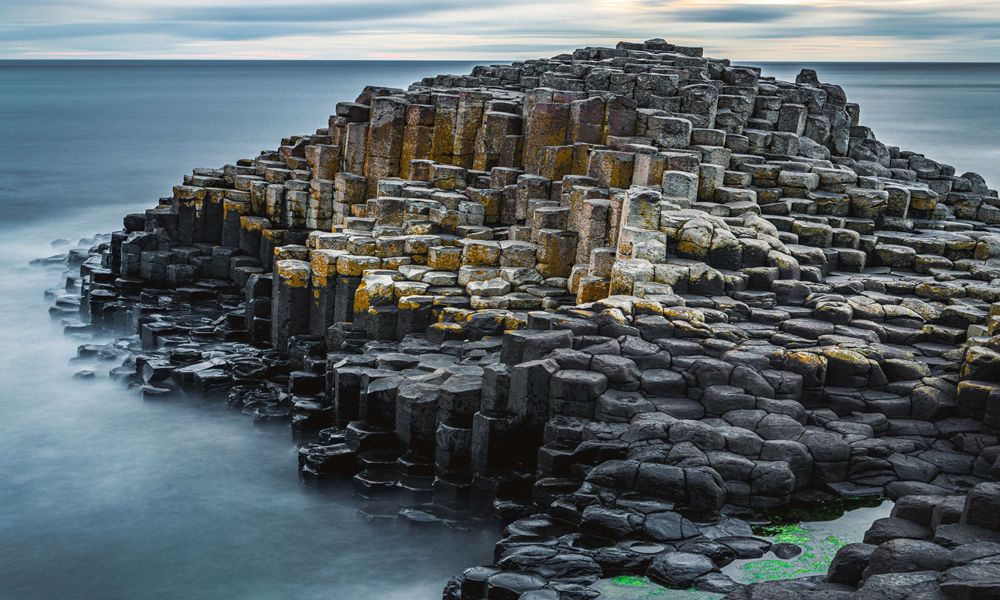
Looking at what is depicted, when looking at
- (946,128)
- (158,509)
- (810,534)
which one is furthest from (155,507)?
(946,128)

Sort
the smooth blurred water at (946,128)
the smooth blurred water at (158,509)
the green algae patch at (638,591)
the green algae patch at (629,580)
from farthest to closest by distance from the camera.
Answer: the smooth blurred water at (946,128), the smooth blurred water at (158,509), the green algae patch at (629,580), the green algae patch at (638,591)

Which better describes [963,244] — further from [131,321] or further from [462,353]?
[131,321]

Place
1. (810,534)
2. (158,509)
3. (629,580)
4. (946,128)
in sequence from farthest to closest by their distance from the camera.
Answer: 1. (946,128)
2. (158,509)
3. (810,534)
4. (629,580)

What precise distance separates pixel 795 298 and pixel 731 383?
2.92m

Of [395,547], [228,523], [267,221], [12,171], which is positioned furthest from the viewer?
[12,171]

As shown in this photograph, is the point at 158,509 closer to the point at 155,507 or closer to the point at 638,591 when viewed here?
the point at 155,507

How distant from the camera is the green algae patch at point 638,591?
9227mm

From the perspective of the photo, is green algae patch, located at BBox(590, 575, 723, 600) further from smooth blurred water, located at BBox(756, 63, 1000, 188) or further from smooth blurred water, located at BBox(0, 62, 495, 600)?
smooth blurred water, located at BBox(756, 63, 1000, 188)

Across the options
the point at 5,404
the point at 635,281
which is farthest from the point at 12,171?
the point at 635,281

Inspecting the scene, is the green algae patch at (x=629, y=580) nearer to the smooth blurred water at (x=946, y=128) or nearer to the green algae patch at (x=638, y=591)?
the green algae patch at (x=638, y=591)

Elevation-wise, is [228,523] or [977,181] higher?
[977,181]

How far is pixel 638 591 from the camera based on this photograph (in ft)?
30.9

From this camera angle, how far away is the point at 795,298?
47.6ft

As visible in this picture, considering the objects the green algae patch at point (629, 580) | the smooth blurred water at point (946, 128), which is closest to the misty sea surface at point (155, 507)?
the green algae patch at point (629, 580)
